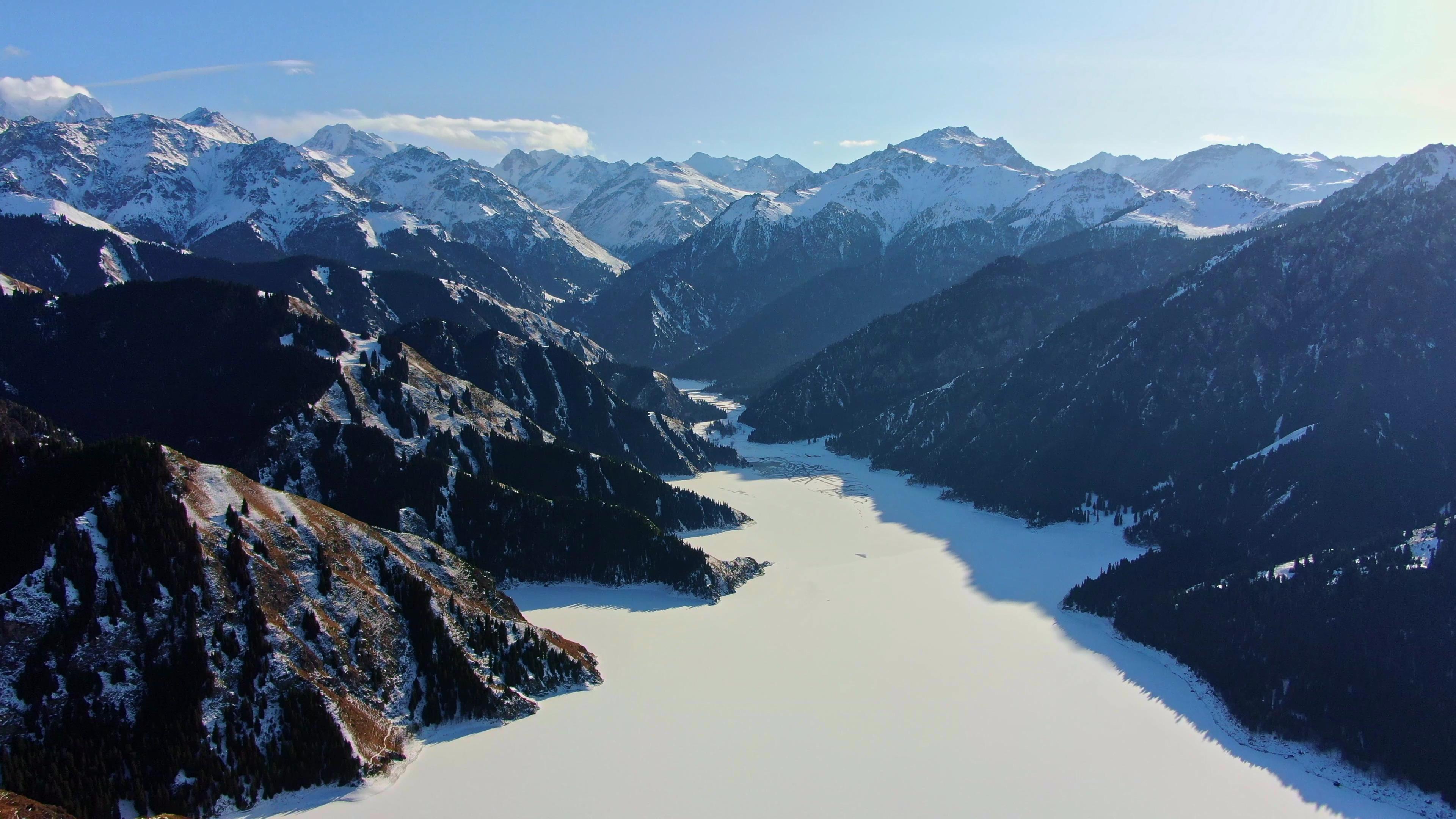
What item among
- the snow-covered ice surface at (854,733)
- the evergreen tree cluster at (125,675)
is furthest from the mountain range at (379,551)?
the snow-covered ice surface at (854,733)

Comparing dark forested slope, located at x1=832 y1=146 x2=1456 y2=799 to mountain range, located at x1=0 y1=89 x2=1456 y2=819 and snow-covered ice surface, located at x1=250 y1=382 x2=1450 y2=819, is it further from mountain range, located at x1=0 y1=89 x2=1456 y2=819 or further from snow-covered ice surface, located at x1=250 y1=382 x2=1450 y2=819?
snow-covered ice surface, located at x1=250 y1=382 x2=1450 y2=819

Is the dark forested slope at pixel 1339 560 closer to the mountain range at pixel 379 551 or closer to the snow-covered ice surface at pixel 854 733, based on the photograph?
the mountain range at pixel 379 551

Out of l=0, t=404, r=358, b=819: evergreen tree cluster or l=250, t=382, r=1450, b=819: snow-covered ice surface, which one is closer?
l=0, t=404, r=358, b=819: evergreen tree cluster

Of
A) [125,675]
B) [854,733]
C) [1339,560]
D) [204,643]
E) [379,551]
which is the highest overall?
[379,551]

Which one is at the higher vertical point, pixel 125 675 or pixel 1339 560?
pixel 125 675

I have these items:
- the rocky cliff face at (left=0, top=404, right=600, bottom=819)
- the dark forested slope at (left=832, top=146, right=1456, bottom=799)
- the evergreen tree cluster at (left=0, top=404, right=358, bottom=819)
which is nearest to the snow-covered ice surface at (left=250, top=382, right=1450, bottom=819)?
the rocky cliff face at (left=0, top=404, right=600, bottom=819)

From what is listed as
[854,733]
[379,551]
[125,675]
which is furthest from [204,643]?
[854,733]

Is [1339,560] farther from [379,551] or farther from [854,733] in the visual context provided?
[379,551]

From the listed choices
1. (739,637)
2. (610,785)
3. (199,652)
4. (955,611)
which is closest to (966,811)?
(610,785)
